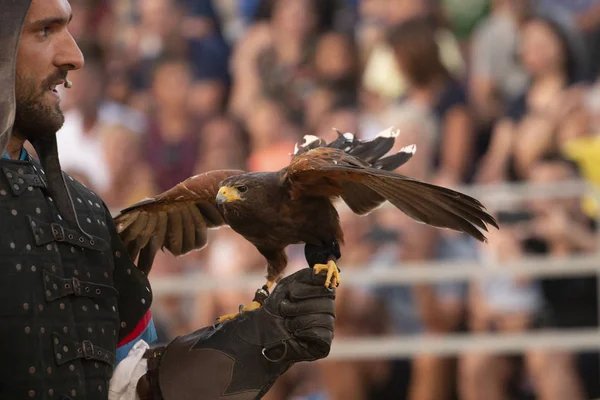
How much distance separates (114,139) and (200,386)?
3647mm

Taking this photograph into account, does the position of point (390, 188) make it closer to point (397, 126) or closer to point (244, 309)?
point (244, 309)

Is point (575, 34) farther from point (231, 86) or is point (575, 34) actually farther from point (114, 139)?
point (114, 139)

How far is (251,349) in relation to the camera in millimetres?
2137

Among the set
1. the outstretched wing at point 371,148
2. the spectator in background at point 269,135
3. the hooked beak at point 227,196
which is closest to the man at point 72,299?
the hooked beak at point 227,196

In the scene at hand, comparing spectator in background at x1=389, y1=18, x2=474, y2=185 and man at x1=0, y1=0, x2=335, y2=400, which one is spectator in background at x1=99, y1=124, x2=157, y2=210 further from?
man at x1=0, y1=0, x2=335, y2=400

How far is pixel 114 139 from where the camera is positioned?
5625 millimetres

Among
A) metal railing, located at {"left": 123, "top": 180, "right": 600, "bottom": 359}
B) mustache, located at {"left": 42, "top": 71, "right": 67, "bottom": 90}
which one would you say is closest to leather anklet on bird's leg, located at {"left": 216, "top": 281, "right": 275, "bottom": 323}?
mustache, located at {"left": 42, "top": 71, "right": 67, "bottom": 90}

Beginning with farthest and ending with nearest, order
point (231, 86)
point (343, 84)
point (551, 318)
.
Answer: point (231, 86), point (343, 84), point (551, 318)

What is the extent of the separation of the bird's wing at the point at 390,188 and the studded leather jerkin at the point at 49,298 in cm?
44

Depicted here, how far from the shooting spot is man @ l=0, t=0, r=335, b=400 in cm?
188

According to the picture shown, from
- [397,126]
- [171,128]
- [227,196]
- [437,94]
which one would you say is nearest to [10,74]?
[227,196]

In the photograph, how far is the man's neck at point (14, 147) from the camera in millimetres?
2045

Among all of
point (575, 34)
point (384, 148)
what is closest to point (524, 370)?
point (575, 34)

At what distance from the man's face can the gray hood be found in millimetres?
68
